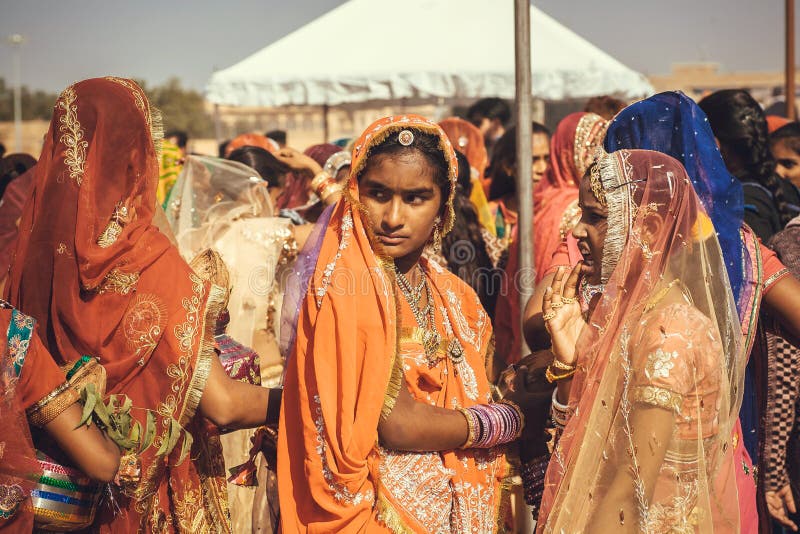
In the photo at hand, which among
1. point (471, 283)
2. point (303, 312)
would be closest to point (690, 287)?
point (303, 312)

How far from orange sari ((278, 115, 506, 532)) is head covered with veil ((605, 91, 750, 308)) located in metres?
0.90

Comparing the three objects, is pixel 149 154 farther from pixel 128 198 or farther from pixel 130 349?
pixel 130 349

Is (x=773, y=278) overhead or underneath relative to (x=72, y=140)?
underneath

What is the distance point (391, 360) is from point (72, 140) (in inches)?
48.7

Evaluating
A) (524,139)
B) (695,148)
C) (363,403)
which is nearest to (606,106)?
(524,139)

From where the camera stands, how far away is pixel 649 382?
2340mm

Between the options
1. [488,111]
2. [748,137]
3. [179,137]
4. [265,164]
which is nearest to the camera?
[748,137]

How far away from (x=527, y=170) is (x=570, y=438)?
53.5 inches

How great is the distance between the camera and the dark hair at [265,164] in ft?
21.3

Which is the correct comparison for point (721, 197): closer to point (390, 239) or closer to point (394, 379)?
point (390, 239)

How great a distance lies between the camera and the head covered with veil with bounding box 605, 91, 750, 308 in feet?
10.2

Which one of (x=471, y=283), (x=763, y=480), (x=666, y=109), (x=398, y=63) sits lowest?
(x=763, y=480)

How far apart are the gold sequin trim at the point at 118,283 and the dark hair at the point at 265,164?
3894 mm

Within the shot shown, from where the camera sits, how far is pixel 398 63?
10.7 meters
